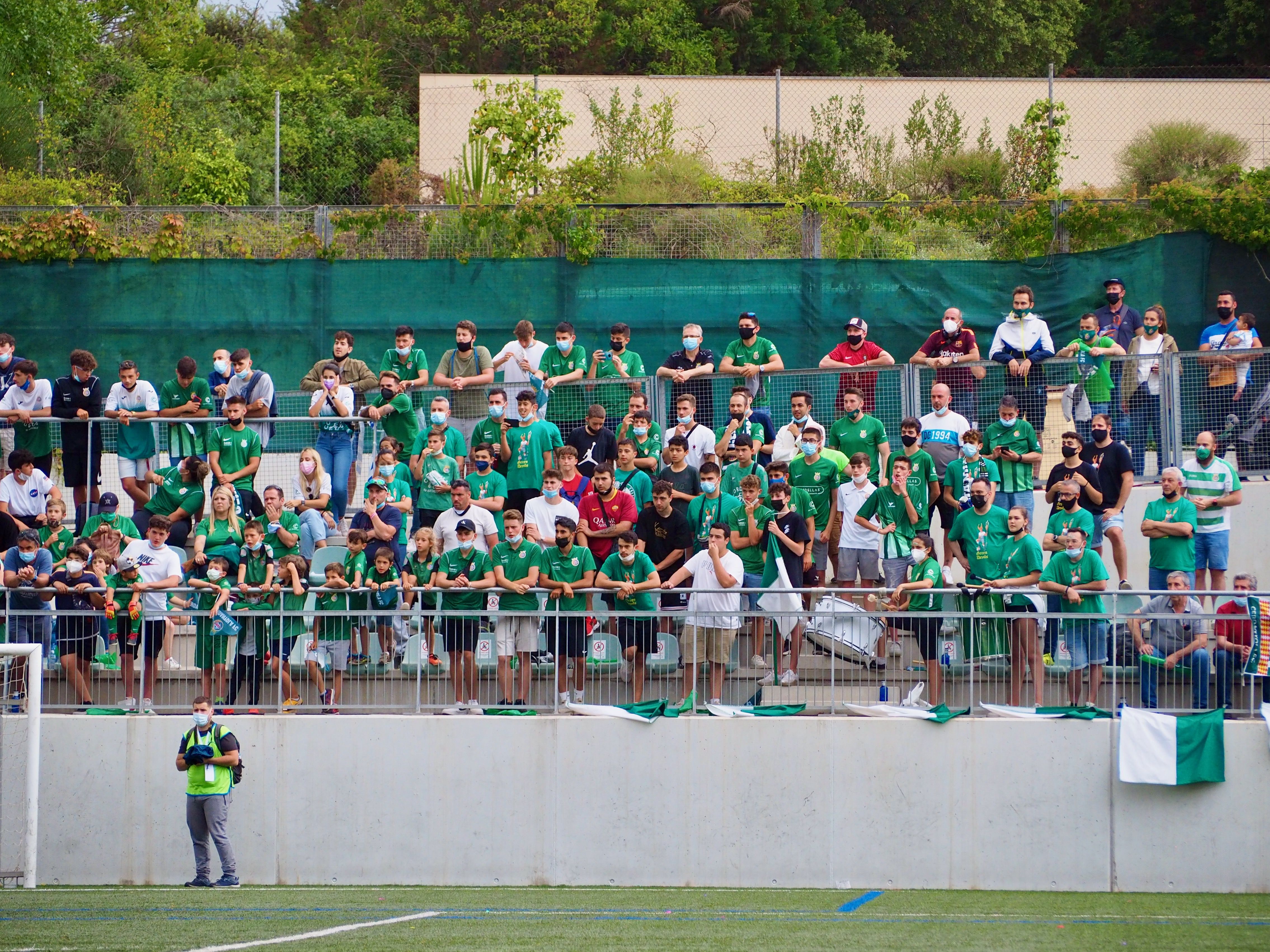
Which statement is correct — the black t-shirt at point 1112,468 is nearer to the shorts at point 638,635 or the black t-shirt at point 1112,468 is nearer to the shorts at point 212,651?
the shorts at point 638,635

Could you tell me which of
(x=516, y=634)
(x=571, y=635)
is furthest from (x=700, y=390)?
(x=516, y=634)

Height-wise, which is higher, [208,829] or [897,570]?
[897,570]

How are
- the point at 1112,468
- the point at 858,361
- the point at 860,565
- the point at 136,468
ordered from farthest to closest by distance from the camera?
the point at 858,361, the point at 136,468, the point at 1112,468, the point at 860,565

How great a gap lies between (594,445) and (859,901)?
5.56 metres

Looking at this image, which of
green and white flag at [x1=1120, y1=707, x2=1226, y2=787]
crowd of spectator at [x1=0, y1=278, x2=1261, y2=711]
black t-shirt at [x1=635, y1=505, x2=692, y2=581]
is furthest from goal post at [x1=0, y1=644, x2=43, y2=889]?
green and white flag at [x1=1120, y1=707, x2=1226, y2=787]

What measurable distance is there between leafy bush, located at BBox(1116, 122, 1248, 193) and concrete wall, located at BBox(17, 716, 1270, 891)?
16.6 m

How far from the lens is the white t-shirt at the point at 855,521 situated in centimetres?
1430

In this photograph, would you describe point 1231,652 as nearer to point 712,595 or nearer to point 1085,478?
point 1085,478

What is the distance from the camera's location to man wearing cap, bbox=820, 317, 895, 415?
52.7 ft

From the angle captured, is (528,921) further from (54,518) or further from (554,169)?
(554,169)

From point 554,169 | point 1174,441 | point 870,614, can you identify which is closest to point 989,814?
point 870,614

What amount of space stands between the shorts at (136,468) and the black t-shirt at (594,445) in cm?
449

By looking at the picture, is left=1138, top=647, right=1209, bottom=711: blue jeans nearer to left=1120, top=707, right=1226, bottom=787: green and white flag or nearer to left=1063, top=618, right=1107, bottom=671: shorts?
left=1120, top=707, right=1226, bottom=787: green and white flag

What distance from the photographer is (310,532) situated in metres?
15.0
